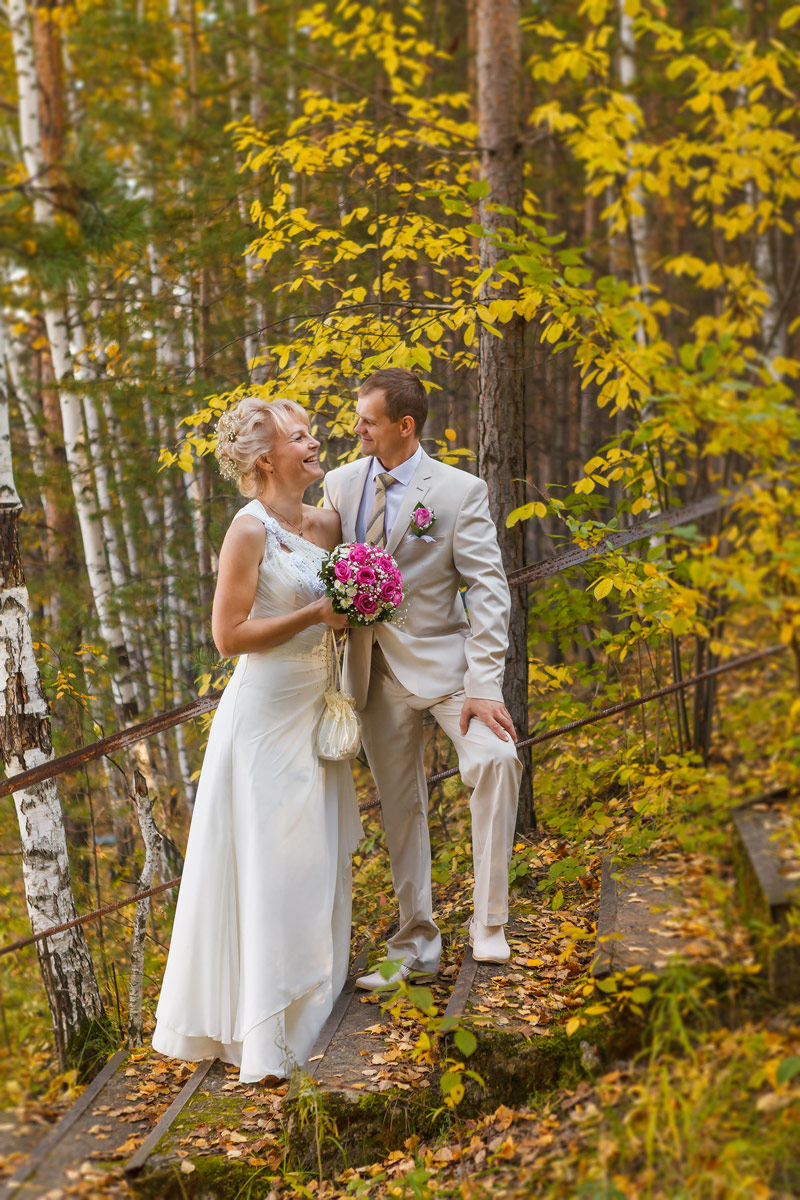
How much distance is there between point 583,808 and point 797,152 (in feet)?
10.0

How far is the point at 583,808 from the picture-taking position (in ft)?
15.5

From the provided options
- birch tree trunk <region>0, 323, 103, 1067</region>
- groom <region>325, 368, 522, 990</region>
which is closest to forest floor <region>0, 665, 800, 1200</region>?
birch tree trunk <region>0, 323, 103, 1067</region>

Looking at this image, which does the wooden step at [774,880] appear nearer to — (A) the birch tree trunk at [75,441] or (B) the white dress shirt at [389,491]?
(B) the white dress shirt at [389,491]

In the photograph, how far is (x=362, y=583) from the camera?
10.5 ft

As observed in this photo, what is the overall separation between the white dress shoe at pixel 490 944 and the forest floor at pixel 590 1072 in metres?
0.07

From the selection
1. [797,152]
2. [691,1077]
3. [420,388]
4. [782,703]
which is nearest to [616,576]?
[420,388]

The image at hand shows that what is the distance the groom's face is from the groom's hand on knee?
960mm

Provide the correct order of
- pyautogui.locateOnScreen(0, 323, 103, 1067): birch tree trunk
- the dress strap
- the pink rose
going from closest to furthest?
1. the pink rose
2. the dress strap
3. pyautogui.locateOnScreen(0, 323, 103, 1067): birch tree trunk

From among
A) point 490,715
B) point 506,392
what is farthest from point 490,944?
point 506,392

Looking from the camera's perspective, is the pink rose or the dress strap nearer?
the pink rose

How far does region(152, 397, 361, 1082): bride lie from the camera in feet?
11.1

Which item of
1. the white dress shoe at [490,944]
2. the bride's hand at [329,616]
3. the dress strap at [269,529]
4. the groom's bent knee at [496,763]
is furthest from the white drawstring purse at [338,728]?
the white dress shoe at [490,944]

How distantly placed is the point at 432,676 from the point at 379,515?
637 mm

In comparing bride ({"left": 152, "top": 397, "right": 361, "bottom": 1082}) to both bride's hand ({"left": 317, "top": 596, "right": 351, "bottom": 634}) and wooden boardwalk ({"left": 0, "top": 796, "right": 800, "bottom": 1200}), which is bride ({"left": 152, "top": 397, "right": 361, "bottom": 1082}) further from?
wooden boardwalk ({"left": 0, "top": 796, "right": 800, "bottom": 1200})
